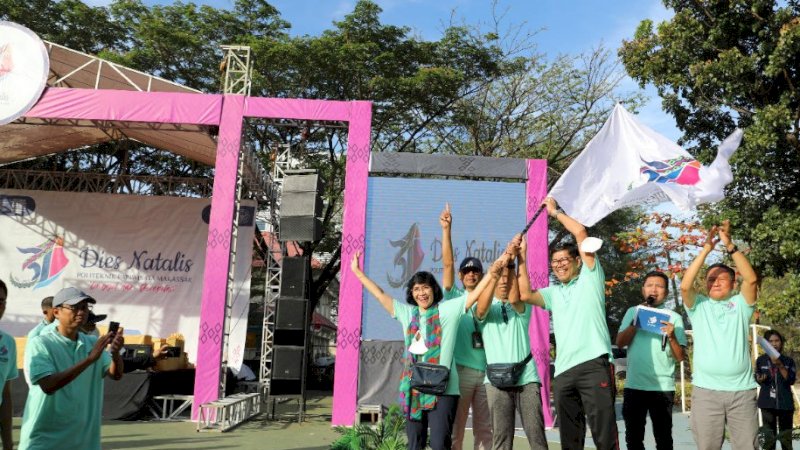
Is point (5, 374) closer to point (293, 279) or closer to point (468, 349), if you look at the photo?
point (468, 349)

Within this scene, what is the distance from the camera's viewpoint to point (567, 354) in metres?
3.21

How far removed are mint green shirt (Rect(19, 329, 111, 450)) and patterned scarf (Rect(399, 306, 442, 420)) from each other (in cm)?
145

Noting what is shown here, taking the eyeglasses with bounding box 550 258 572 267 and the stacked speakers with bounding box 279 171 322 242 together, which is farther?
the stacked speakers with bounding box 279 171 322 242

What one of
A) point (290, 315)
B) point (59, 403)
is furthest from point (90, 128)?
point (59, 403)

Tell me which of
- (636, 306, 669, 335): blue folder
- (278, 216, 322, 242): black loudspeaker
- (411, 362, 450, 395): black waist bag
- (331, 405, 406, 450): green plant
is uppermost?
(278, 216, 322, 242): black loudspeaker

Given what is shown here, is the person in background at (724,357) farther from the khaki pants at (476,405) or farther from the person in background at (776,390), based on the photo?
the person in background at (776,390)

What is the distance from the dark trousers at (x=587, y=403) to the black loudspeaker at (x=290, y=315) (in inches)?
222

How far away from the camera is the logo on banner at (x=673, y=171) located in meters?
3.89

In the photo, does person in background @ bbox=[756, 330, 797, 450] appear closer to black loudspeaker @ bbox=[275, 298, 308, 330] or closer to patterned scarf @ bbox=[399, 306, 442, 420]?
patterned scarf @ bbox=[399, 306, 442, 420]

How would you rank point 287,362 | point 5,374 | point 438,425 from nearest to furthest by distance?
point 5,374 → point 438,425 → point 287,362

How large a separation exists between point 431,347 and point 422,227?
5656 millimetres

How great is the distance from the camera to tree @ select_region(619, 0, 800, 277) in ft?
27.0

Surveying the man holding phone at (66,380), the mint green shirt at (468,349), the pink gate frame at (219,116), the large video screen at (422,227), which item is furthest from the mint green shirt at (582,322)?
the pink gate frame at (219,116)

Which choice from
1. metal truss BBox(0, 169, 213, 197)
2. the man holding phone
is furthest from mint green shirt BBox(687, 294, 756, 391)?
metal truss BBox(0, 169, 213, 197)
